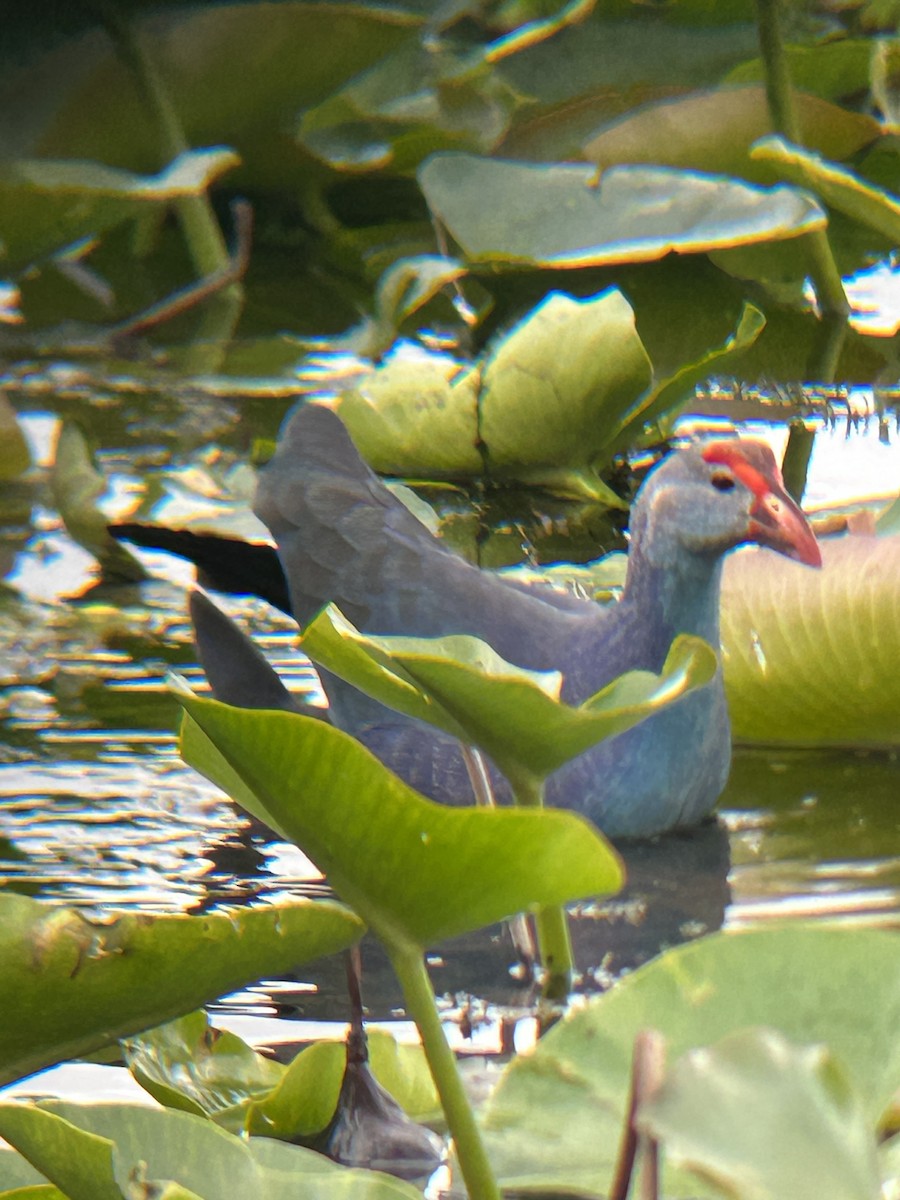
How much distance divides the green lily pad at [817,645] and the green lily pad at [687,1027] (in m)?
1.09

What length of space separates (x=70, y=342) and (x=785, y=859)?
2.40 meters

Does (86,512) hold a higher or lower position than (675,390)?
higher

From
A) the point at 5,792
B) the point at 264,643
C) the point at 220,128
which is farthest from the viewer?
the point at 220,128

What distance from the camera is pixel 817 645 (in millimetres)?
2123

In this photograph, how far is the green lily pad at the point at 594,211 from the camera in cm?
297

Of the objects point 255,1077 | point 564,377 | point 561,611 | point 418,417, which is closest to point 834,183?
point 564,377

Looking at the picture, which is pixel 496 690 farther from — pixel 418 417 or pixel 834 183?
pixel 834 183

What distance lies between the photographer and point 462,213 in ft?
10.4

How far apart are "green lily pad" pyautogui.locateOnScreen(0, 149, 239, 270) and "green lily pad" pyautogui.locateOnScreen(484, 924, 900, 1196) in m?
2.16

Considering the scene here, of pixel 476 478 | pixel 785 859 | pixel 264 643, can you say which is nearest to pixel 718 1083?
pixel 785 859

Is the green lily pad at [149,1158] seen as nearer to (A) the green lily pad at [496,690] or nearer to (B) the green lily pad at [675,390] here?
(A) the green lily pad at [496,690]

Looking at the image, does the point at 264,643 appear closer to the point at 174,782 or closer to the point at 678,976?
the point at 174,782

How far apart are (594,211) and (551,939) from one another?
188 centimetres

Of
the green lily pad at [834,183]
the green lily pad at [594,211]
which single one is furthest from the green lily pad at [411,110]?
the green lily pad at [834,183]
